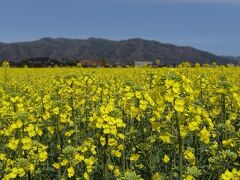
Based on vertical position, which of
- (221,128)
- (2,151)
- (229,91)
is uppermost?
(229,91)

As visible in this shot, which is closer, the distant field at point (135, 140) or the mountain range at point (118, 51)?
the distant field at point (135, 140)

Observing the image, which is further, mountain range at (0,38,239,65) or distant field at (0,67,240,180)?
mountain range at (0,38,239,65)

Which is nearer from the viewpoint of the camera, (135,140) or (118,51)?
(135,140)

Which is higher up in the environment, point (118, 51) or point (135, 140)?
point (118, 51)

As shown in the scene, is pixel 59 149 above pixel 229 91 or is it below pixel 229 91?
below

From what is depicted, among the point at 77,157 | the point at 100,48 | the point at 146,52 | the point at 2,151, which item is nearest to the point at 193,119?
the point at 77,157

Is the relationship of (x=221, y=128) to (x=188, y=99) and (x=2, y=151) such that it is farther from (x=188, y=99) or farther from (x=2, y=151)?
(x=2, y=151)

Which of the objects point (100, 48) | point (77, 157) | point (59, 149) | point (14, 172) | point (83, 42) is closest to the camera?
point (14, 172)

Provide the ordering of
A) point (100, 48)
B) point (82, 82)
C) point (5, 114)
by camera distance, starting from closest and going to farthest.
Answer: point (5, 114) → point (82, 82) → point (100, 48)

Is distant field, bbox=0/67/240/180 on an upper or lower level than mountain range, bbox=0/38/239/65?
lower

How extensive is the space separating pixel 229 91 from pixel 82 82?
2539 millimetres

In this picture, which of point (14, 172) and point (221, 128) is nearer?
point (14, 172)

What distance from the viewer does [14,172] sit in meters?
4.05

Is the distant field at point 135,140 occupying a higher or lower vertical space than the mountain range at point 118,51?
lower
